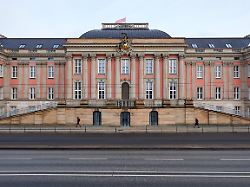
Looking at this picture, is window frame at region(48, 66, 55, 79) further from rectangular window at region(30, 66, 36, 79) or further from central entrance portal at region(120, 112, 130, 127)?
central entrance portal at region(120, 112, 130, 127)

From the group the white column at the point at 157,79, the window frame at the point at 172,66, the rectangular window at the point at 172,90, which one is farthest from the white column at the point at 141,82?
the rectangular window at the point at 172,90

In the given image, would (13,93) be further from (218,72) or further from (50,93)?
(218,72)

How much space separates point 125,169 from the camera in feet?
50.4

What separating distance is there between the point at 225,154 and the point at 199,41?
63.2 metres

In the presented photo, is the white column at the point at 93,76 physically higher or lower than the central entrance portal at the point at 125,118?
higher

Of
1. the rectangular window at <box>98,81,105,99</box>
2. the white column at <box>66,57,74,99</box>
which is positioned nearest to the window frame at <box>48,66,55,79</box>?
the white column at <box>66,57,74,99</box>

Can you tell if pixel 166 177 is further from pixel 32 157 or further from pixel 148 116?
pixel 148 116

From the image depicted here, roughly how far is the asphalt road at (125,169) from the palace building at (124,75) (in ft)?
136

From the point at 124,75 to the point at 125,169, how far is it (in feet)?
175

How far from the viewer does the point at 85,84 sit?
222ft

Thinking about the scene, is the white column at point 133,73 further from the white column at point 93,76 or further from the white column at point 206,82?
the white column at point 206,82

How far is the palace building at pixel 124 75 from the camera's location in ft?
204

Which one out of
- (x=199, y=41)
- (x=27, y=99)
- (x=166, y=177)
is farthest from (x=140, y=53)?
(x=166, y=177)

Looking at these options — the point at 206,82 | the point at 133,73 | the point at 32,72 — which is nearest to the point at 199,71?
the point at 206,82
